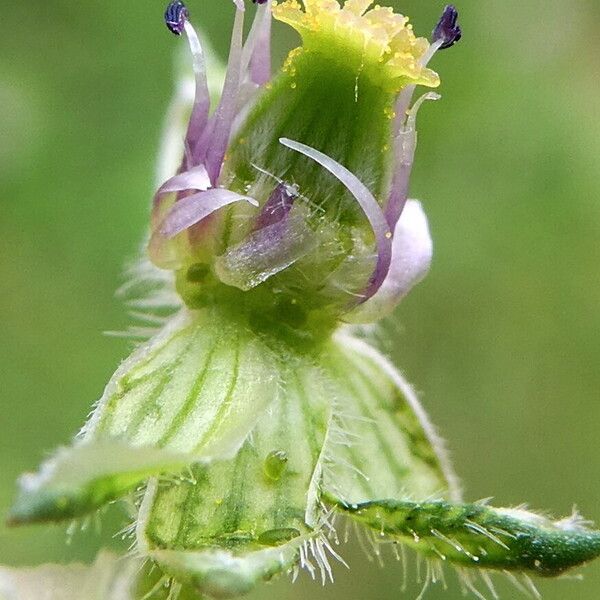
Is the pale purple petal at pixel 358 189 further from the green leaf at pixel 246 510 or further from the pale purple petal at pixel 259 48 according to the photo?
the green leaf at pixel 246 510

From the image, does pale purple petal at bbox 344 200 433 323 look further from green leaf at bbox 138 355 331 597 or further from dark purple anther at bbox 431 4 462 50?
dark purple anther at bbox 431 4 462 50

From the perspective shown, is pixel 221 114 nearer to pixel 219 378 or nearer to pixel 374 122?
pixel 374 122

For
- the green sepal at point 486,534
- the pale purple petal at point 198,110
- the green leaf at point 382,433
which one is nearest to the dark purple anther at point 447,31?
the pale purple petal at point 198,110

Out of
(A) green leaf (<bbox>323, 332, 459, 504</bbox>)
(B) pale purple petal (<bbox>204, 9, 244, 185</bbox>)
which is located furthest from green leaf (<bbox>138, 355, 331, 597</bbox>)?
(B) pale purple petal (<bbox>204, 9, 244, 185</bbox>)

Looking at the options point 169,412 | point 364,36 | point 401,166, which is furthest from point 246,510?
point 364,36

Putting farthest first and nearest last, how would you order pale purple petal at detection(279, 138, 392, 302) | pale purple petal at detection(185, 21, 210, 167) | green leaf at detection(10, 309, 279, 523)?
pale purple petal at detection(185, 21, 210, 167), pale purple petal at detection(279, 138, 392, 302), green leaf at detection(10, 309, 279, 523)

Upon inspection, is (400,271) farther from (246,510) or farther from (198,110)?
(246,510)
